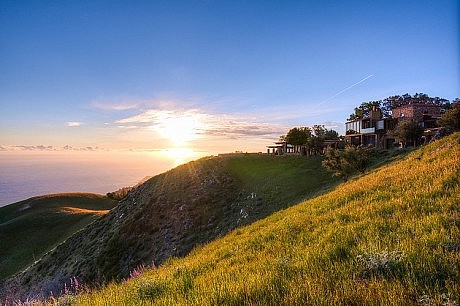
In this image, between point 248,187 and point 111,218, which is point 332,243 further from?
point 111,218

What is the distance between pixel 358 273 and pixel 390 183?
10.4m

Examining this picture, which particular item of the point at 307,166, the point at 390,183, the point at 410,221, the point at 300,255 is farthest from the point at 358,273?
the point at 307,166

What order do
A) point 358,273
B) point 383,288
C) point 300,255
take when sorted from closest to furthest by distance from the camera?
point 383,288 < point 358,273 < point 300,255

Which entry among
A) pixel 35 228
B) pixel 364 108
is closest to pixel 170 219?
pixel 35 228

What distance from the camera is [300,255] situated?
728 centimetres

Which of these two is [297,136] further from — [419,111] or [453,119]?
[453,119]

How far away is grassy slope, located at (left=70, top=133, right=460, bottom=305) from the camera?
15.0 feet

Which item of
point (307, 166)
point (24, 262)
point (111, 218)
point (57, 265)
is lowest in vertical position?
point (24, 262)

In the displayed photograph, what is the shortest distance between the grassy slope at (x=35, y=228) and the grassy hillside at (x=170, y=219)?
442 inches

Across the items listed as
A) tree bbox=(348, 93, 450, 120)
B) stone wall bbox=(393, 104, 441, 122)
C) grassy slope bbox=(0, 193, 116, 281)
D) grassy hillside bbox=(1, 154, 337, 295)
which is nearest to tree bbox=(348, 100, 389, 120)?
tree bbox=(348, 93, 450, 120)

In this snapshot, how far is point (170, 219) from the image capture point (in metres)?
38.1

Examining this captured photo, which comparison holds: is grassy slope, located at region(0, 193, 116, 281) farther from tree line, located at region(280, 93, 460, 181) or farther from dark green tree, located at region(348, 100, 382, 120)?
dark green tree, located at region(348, 100, 382, 120)

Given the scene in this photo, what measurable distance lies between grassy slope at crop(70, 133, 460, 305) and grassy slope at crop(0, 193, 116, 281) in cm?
5097

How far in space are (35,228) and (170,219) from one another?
126ft
